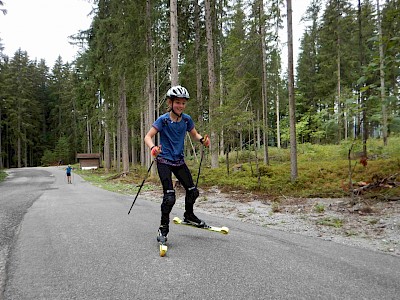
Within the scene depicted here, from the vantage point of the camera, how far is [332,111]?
240 inches

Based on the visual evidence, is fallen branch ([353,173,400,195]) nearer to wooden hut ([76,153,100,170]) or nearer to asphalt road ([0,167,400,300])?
asphalt road ([0,167,400,300])

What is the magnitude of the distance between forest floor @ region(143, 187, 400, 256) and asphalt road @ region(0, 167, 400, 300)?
0.72 m

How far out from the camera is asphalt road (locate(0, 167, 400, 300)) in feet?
8.39

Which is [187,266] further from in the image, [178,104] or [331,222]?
[331,222]

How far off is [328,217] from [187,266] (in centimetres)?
442

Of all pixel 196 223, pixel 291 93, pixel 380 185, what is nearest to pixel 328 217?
pixel 380 185

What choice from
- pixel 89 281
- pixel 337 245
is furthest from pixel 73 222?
pixel 337 245

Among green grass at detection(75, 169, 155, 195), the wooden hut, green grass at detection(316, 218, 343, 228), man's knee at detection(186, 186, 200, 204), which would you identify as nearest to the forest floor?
green grass at detection(316, 218, 343, 228)

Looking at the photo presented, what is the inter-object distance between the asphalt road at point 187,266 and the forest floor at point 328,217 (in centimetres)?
72

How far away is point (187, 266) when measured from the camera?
10.4 feet

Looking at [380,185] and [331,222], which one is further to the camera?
[380,185]

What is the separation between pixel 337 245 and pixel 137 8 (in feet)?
57.8

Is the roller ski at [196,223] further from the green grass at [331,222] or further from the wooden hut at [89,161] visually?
the wooden hut at [89,161]

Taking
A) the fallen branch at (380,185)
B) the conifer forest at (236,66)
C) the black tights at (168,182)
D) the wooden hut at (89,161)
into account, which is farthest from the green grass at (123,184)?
the wooden hut at (89,161)
